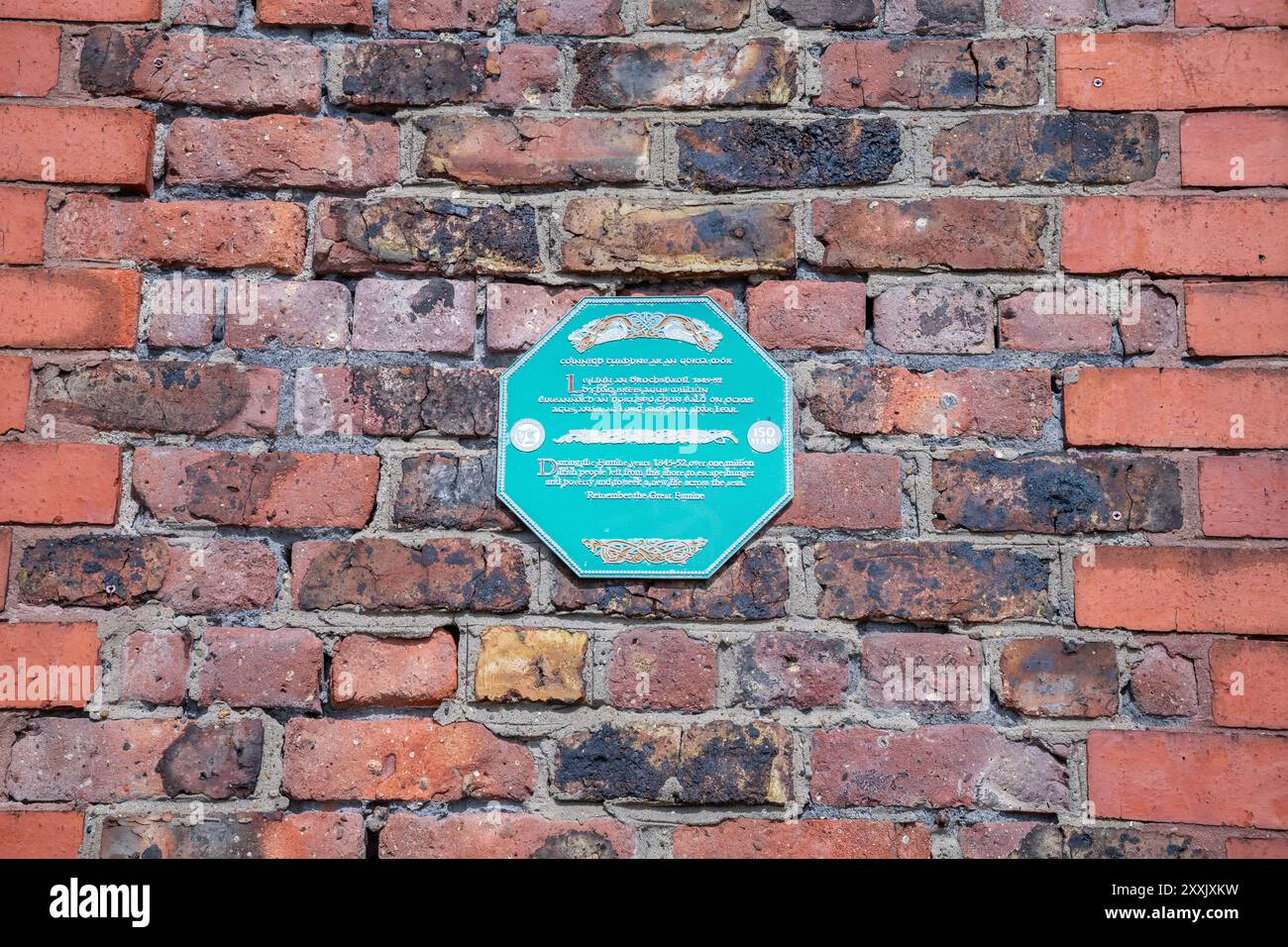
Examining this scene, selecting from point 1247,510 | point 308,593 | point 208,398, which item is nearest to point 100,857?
point 308,593

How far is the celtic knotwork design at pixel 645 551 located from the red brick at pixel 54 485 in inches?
23.9

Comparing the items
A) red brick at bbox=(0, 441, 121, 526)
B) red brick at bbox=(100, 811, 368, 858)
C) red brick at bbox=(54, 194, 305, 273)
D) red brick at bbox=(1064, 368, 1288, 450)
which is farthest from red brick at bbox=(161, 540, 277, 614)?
red brick at bbox=(1064, 368, 1288, 450)

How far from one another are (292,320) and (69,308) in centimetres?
28

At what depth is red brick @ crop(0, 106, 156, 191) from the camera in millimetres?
1252

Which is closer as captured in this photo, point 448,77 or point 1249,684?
point 1249,684

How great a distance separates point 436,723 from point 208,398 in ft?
1.65

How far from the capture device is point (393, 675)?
119 centimetres

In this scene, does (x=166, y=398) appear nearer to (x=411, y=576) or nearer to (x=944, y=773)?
(x=411, y=576)

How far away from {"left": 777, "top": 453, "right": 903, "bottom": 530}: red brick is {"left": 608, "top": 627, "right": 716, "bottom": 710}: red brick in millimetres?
200

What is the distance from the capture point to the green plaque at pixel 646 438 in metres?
1.20

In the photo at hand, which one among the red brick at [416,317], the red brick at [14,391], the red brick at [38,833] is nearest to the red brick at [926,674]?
the red brick at [416,317]

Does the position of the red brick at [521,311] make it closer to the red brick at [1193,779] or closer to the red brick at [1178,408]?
the red brick at [1178,408]

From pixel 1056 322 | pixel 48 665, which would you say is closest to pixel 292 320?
pixel 48 665

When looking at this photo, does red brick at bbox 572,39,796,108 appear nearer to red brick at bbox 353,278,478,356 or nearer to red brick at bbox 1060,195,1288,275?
red brick at bbox 353,278,478,356
